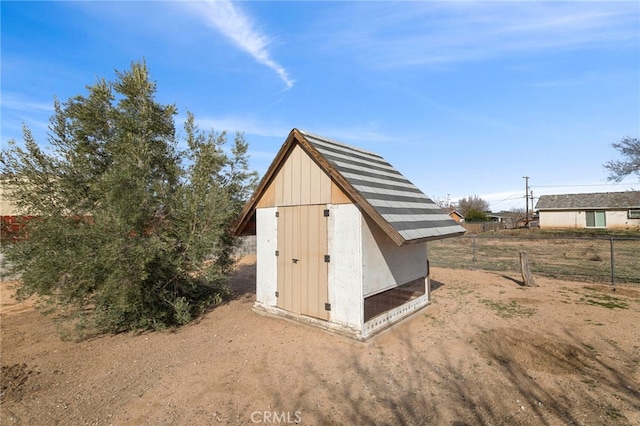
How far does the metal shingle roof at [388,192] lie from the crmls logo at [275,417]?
308cm

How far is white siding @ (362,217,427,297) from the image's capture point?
594cm

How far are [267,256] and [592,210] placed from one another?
40.5 metres

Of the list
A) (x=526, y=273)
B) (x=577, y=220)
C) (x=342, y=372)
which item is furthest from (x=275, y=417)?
(x=577, y=220)

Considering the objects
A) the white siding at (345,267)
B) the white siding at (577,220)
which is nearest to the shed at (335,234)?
the white siding at (345,267)

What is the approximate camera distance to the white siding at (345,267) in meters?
5.81

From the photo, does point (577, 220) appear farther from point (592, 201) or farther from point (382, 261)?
point (382, 261)

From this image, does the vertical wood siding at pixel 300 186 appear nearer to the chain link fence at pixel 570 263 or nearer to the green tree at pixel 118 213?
the green tree at pixel 118 213

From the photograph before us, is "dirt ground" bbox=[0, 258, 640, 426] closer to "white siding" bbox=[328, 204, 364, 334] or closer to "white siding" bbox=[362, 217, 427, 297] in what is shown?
"white siding" bbox=[328, 204, 364, 334]

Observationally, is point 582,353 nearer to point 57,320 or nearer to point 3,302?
point 57,320

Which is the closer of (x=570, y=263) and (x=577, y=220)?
(x=570, y=263)

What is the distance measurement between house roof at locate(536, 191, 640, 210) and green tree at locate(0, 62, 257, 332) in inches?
1603

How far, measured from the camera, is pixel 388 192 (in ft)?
22.5

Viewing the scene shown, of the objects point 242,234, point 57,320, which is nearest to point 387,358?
point 242,234

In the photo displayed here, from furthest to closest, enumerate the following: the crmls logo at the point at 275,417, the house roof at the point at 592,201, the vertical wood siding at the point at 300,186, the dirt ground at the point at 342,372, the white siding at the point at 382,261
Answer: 1. the house roof at the point at 592,201
2. the vertical wood siding at the point at 300,186
3. the white siding at the point at 382,261
4. the dirt ground at the point at 342,372
5. the crmls logo at the point at 275,417
